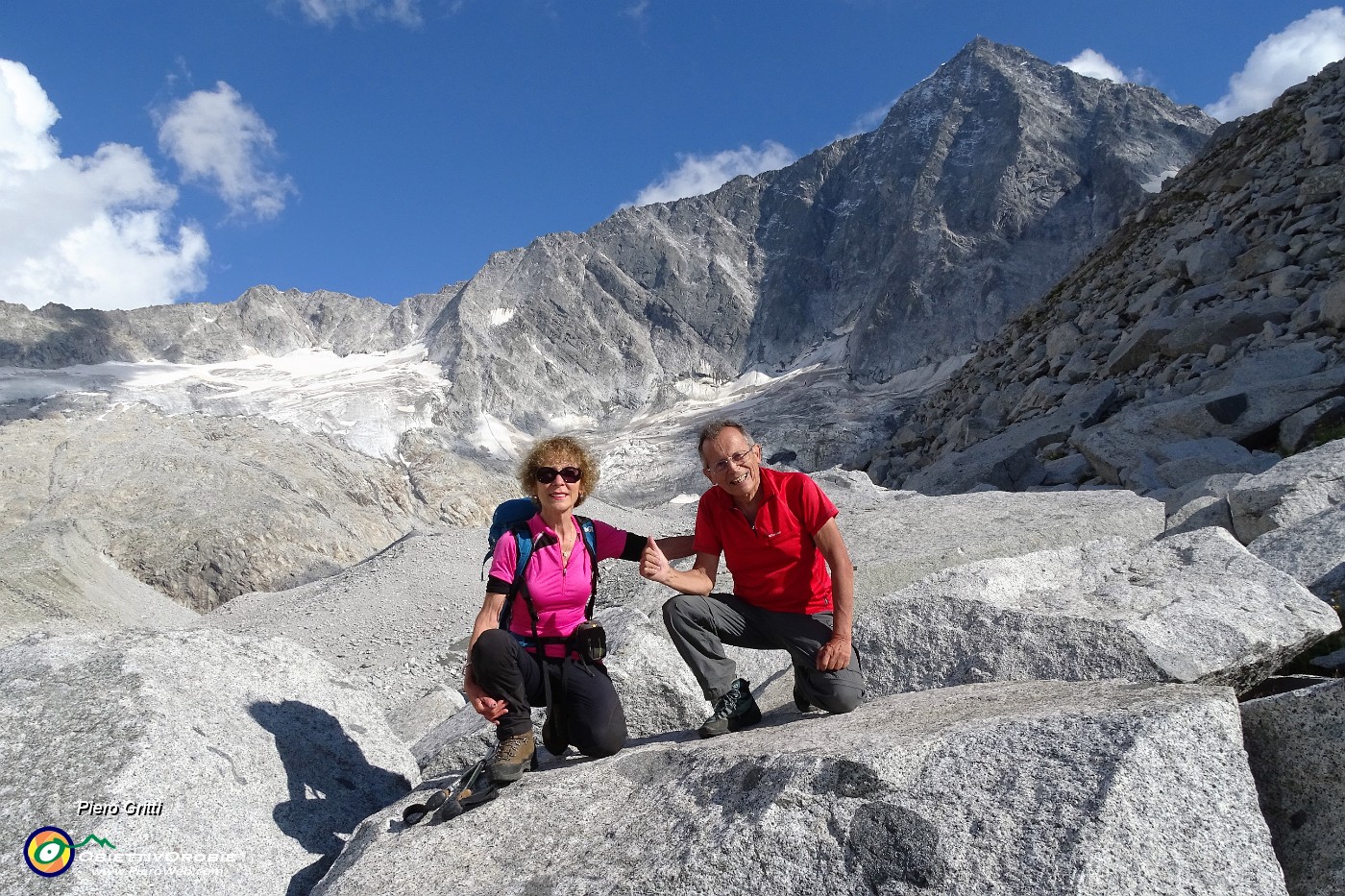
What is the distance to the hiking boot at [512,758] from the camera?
3736 mm

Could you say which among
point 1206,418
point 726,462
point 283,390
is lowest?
point 726,462

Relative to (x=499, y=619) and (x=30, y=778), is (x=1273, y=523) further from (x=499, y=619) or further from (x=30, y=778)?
(x=30, y=778)

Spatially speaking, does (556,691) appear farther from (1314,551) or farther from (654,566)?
(1314,551)

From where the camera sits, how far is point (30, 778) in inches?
140

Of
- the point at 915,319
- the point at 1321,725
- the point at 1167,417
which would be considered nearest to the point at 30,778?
the point at 1321,725

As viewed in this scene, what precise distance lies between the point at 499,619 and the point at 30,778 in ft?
7.11

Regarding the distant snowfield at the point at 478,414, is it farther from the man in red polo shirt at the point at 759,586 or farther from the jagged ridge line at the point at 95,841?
the jagged ridge line at the point at 95,841

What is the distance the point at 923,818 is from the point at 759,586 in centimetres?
191

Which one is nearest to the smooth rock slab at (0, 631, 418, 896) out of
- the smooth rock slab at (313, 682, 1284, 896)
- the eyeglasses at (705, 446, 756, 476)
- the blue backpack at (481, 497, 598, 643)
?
the smooth rock slab at (313, 682, 1284, 896)

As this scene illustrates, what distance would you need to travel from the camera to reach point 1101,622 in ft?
13.8

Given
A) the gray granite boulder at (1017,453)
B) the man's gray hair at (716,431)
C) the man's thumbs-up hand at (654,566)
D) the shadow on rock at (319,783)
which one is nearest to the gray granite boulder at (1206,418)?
the gray granite boulder at (1017,453)

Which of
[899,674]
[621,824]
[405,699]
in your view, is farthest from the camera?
[405,699]

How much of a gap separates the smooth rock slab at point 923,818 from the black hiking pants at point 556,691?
523 mm

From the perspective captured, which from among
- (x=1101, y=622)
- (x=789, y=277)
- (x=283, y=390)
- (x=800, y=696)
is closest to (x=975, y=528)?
(x=1101, y=622)
